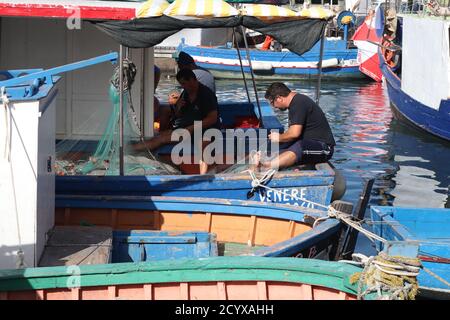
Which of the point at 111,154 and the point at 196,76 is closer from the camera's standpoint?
the point at 111,154

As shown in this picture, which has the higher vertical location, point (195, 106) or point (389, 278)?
point (195, 106)

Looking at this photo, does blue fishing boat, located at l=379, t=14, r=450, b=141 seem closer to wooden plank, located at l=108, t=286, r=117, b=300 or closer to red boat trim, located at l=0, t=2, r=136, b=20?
red boat trim, located at l=0, t=2, r=136, b=20

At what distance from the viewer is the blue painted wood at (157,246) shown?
25.0ft

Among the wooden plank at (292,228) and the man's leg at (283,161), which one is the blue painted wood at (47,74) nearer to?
the wooden plank at (292,228)

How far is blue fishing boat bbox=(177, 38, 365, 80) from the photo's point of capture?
2923 centimetres

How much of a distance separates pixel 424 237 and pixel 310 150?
1.81m

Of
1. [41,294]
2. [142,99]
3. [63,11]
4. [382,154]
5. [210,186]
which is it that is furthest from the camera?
[382,154]

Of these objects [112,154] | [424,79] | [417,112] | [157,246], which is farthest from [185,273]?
[417,112]

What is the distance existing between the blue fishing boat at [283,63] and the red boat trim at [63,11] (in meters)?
20.4

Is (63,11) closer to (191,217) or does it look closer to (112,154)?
(112,154)

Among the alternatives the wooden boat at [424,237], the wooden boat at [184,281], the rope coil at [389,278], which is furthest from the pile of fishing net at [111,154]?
the rope coil at [389,278]

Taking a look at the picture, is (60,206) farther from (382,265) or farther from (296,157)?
(382,265)

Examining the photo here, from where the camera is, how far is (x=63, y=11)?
28.7 ft

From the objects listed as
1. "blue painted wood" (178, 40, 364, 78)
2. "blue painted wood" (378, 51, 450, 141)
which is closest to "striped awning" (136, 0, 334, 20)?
"blue painted wood" (378, 51, 450, 141)
